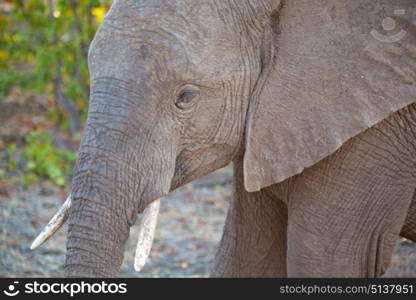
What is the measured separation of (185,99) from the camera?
3582 mm

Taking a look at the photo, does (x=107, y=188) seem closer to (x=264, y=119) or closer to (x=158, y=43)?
(x=158, y=43)

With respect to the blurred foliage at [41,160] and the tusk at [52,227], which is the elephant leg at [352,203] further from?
the blurred foliage at [41,160]

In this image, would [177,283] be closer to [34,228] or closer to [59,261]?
[59,261]

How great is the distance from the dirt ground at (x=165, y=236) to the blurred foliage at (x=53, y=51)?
2.88 feet

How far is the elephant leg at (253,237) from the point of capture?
4.43m

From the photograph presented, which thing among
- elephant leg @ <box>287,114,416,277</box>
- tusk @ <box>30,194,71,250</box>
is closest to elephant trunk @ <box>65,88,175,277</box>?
tusk @ <box>30,194,71,250</box>

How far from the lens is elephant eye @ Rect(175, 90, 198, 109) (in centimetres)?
358

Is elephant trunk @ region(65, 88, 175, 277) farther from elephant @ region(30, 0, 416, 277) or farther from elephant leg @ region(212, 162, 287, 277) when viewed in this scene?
elephant leg @ region(212, 162, 287, 277)

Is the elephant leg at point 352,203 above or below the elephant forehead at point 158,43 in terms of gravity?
below

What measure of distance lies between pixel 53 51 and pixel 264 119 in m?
5.12

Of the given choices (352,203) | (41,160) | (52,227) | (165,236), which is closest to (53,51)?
(41,160)

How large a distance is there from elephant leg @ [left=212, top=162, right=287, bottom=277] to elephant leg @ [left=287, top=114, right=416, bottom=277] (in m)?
0.50

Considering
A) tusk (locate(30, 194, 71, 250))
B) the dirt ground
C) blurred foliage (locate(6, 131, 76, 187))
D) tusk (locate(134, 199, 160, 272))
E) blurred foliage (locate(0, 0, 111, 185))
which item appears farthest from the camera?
blurred foliage (locate(0, 0, 111, 185))

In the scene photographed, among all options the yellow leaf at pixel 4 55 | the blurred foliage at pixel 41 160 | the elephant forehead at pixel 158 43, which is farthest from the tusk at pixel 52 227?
the yellow leaf at pixel 4 55
